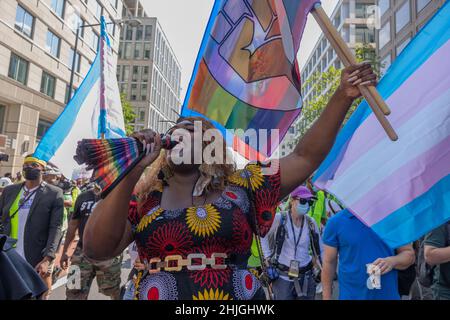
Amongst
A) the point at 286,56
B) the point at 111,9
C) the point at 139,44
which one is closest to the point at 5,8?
the point at 111,9

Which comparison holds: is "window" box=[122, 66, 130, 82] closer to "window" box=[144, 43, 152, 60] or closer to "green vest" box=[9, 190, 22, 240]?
"window" box=[144, 43, 152, 60]

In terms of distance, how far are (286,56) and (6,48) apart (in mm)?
20730

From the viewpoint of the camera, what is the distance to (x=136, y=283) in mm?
1783

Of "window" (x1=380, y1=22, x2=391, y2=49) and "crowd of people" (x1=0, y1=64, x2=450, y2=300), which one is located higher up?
"window" (x1=380, y1=22, x2=391, y2=49)

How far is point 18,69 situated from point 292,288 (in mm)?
20975

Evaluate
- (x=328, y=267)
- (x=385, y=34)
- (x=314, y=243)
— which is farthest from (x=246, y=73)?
(x=385, y=34)

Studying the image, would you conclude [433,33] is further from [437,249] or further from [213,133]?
[213,133]

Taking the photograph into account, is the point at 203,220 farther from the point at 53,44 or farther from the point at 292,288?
the point at 53,44

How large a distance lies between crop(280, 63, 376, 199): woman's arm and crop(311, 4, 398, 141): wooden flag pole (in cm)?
5

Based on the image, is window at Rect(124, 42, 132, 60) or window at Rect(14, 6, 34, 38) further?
window at Rect(124, 42, 132, 60)

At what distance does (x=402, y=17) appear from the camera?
30828 millimetres

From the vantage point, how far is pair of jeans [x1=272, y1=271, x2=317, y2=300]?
4.41 m

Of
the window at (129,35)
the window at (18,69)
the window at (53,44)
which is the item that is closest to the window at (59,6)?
the window at (53,44)

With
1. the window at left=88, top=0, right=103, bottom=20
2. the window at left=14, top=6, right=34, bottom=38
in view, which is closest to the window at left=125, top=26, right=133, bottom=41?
the window at left=88, top=0, right=103, bottom=20
